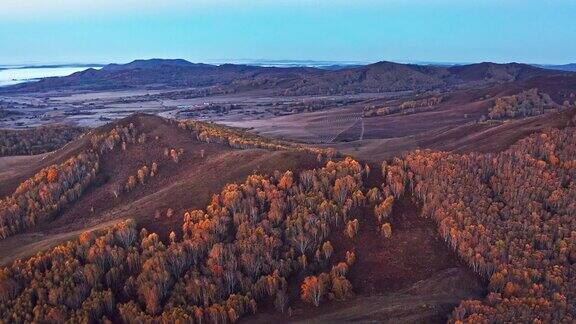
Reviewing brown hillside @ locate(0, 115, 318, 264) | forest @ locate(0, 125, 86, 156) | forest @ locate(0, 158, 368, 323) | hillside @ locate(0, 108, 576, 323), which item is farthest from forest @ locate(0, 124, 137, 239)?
forest @ locate(0, 125, 86, 156)

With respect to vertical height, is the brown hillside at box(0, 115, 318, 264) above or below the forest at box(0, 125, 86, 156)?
above

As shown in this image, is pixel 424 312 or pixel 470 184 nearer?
pixel 424 312

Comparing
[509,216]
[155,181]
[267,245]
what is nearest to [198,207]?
[267,245]

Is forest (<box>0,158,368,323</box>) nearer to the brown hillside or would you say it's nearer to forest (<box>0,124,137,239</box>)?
the brown hillside

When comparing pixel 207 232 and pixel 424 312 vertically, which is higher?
pixel 207 232

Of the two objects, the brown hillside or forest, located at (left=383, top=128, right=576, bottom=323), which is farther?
the brown hillside

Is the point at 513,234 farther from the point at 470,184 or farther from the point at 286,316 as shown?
the point at 286,316

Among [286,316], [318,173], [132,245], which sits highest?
[318,173]

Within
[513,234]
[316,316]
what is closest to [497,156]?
[513,234]
